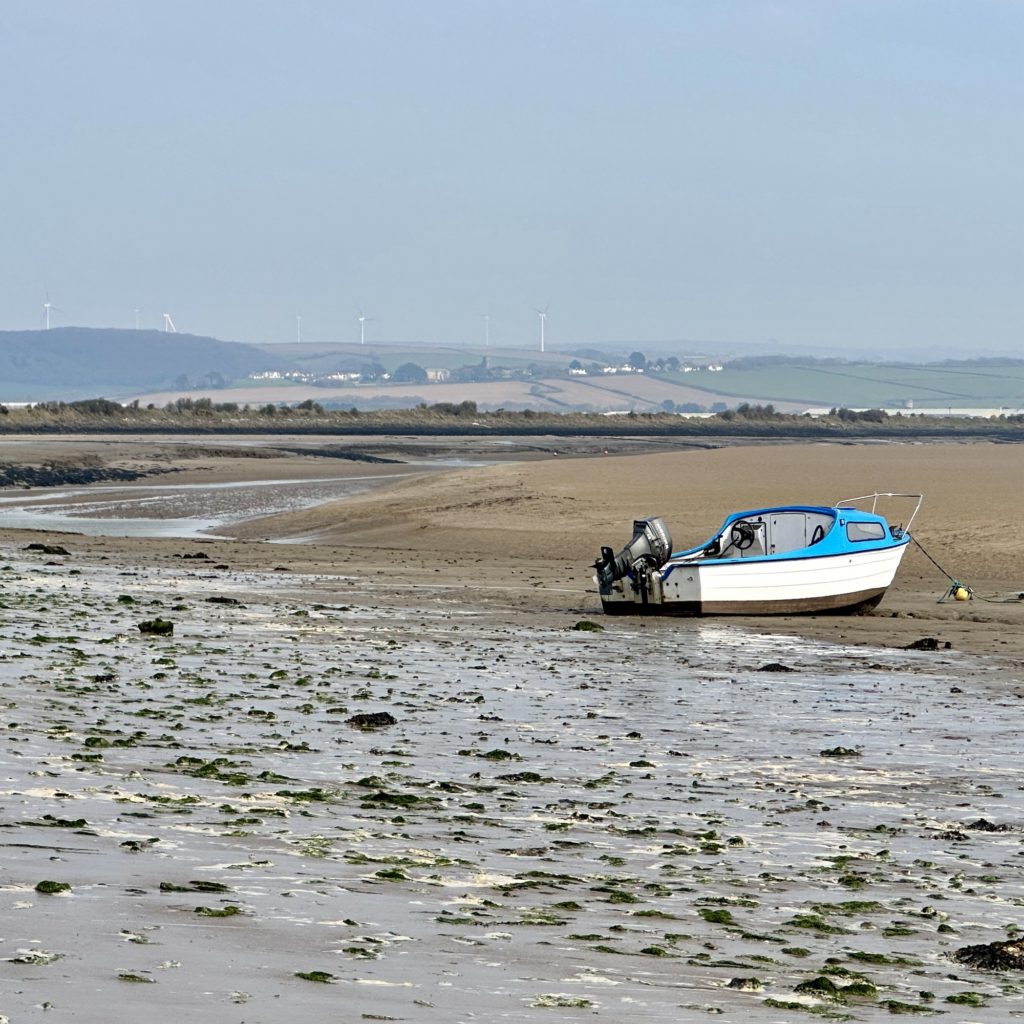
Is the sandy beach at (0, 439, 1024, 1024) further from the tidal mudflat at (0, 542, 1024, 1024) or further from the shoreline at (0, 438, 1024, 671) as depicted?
the shoreline at (0, 438, 1024, 671)

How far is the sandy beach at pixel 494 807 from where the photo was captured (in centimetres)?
693

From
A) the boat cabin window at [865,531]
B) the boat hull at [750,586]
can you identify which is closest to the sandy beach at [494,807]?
the boat hull at [750,586]

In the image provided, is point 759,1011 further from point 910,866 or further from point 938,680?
point 938,680

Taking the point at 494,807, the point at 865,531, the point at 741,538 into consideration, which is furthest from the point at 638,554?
the point at 494,807

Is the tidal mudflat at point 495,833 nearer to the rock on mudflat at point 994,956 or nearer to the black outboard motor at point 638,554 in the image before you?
the rock on mudflat at point 994,956

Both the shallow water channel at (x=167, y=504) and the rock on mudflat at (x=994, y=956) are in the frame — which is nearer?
the rock on mudflat at (x=994, y=956)

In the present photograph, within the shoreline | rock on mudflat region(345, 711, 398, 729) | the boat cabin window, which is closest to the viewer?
rock on mudflat region(345, 711, 398, 729)

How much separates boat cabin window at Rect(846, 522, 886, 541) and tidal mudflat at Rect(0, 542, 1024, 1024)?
5875 millimetres

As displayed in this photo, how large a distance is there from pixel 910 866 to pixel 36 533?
31.7m

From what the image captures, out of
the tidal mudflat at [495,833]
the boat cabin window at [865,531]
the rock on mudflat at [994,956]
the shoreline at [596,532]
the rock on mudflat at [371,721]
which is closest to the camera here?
the tidal mudflat at [495,833]

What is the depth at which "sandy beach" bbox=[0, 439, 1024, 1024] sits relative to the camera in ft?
22.7

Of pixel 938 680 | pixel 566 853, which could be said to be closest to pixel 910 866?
pixel 566 853

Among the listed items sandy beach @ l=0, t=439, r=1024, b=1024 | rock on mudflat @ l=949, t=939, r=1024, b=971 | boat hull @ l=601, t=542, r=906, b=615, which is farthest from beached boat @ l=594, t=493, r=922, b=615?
rock on mudflat @ l=949, t=939, r=1024, b=971

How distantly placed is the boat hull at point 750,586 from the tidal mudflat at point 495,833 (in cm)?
445
